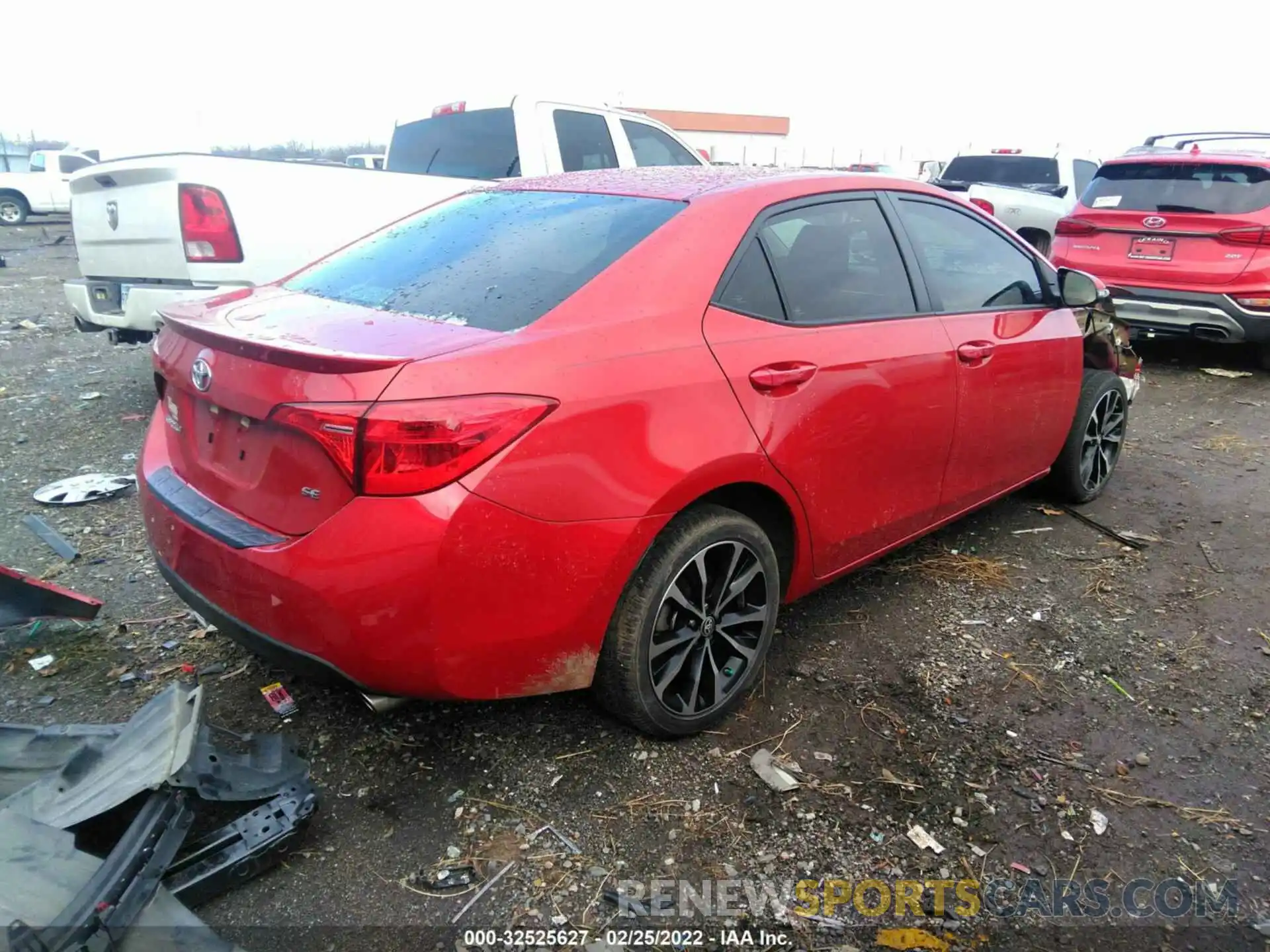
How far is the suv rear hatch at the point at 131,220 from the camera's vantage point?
5.11m

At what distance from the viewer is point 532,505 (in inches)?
83.2

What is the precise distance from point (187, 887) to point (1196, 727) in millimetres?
2954

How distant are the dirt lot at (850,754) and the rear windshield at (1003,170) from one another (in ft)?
32.8

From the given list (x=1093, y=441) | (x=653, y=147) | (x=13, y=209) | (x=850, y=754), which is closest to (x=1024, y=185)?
(x=653, y=147)

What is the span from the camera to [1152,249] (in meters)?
7.39

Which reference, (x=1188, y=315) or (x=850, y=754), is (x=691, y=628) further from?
(x=1188, y=315)

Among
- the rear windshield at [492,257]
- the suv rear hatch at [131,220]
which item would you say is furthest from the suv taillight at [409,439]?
the suv rear hatch at [131,220]

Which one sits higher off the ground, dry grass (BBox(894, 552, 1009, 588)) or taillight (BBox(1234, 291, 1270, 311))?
taillight (BBox(1234, 291, 1270, 311))

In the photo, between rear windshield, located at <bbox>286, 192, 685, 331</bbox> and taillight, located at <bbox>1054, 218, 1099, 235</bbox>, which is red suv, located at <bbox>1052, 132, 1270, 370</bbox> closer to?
taillight, located at <bbox>1054, 218, 1099, 235</bbox>

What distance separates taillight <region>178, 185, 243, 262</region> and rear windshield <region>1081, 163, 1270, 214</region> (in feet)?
23.1

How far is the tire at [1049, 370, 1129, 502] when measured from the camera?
4.39 metres

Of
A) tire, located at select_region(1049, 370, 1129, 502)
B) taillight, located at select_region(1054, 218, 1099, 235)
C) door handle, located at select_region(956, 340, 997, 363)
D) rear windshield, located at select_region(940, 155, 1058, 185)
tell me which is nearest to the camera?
door handle, located at select_region(956, 340, 997, 363)

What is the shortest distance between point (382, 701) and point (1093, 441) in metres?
3.88

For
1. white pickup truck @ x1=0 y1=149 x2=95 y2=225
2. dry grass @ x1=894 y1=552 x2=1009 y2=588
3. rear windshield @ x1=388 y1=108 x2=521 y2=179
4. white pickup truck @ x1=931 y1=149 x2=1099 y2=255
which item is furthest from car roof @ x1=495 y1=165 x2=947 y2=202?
white pickup truck @ x1=0 y1=149 x2=95 y2=225
